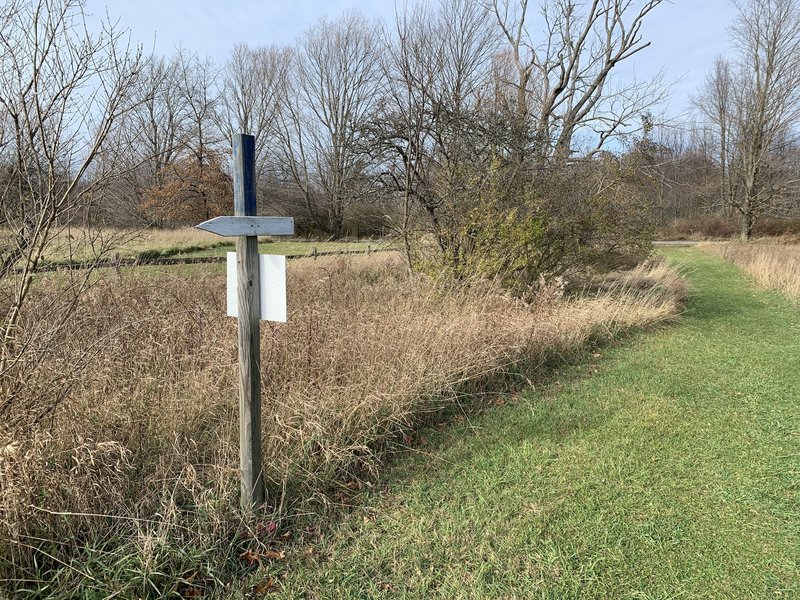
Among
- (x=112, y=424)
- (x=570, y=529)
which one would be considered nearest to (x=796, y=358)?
(x=570, y=529)

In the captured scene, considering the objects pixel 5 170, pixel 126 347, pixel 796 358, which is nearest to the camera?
pixel 5 170

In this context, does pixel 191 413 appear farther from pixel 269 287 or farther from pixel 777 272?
pixel 777 272

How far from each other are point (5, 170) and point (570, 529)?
4.32m

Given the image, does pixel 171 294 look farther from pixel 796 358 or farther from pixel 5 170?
pixel 796 358

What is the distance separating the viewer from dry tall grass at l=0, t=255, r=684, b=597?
88.1 inches

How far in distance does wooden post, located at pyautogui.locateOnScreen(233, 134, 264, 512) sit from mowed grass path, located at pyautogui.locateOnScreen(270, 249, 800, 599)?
49 cm

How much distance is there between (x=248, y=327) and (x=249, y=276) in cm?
28

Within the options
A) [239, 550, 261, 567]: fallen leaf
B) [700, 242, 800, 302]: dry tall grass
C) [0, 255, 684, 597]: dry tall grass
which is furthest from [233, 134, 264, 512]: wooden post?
[700, 242, 800, 302]: dry tall grass

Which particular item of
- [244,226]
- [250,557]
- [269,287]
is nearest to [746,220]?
[269,287]

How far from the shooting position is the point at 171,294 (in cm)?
522

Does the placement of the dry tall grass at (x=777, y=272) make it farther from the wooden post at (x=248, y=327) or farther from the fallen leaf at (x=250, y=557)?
the fallen leaf at (x=250, y=557)

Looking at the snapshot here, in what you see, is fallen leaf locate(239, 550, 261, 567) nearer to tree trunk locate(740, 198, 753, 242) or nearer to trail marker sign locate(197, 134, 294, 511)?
trail marker sign locate(197, 134, 294, 511)

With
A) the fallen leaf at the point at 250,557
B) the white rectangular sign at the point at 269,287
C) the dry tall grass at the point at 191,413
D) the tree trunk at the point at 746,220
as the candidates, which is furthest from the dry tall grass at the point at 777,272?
the tree trunk at the point at 746,220

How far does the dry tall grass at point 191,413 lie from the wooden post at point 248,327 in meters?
0.15
